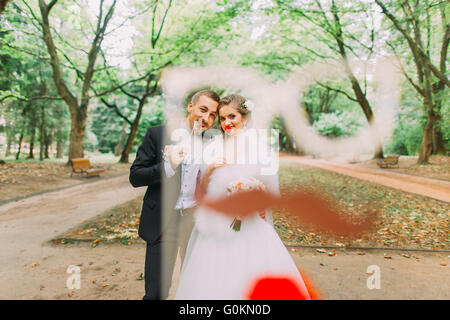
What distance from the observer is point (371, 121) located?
19312mm

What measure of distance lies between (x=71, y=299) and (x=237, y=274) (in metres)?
2.35

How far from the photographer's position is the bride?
75.0 inches

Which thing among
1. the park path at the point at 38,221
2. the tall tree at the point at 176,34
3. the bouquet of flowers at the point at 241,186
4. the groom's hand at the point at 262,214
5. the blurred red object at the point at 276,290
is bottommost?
the park path at the point at 38,221

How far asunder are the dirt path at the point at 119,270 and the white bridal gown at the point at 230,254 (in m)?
1.71

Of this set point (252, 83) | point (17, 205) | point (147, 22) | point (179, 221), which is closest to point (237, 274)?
point (179, 221)

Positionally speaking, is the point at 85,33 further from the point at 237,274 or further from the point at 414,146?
the point at 414,146

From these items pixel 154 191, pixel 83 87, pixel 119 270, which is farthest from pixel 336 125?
pixel 154 191

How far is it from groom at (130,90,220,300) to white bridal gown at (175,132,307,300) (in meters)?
0.27

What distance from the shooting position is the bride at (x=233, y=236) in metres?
1.91

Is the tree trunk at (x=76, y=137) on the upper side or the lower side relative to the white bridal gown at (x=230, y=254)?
upper

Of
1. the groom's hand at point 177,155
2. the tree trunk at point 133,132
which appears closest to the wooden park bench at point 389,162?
the tree trunk at point 133,132

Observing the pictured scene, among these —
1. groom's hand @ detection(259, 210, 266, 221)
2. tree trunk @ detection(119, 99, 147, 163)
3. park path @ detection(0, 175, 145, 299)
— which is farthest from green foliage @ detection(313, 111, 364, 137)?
groom's hand @ detection(259, 210, 266, 221)

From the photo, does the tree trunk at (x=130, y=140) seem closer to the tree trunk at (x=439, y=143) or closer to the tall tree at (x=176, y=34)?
the tall tree at (x=176, y=34)

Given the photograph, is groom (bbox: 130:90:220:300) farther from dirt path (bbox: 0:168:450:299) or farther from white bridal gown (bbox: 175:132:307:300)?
dirt path (bbox: 0:168:450:299)
